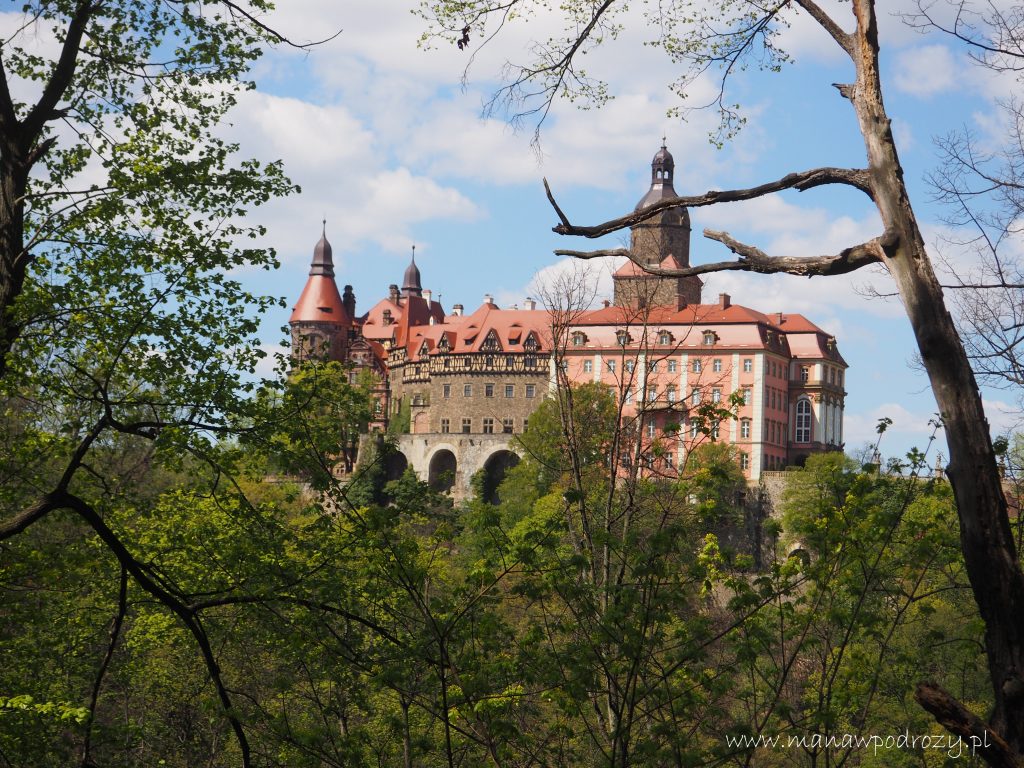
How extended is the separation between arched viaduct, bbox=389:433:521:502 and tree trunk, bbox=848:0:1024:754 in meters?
66.3

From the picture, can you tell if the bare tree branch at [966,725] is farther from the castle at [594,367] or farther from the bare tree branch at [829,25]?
the castle at [594,367]

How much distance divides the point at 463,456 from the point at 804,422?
19194 millimetres

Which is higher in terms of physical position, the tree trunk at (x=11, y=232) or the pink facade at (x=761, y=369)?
the pink facade at (x=761, y=369)

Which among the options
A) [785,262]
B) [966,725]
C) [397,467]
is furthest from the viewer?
[397,467]

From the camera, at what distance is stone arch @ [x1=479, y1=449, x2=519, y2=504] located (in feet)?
236

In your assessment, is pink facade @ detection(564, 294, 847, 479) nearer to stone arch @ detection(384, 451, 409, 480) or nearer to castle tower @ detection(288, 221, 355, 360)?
stone arch @ detection(384, 451, 409, 480)

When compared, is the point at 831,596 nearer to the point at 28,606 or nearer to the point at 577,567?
the point at 577,567

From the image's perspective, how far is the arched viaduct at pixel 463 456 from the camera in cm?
7194

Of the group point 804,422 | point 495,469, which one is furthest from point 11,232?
point 804,422

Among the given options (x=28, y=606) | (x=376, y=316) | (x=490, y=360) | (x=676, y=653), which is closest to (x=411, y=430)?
(x=490, y=360)

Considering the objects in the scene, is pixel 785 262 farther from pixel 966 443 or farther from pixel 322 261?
pixel 322 261

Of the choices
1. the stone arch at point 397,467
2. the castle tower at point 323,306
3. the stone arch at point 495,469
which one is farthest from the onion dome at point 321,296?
the stone arch at point 495,469

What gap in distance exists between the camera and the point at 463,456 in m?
72.7

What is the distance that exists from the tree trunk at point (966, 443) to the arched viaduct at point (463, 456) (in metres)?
66.3
